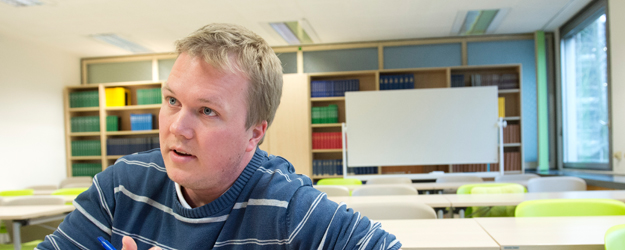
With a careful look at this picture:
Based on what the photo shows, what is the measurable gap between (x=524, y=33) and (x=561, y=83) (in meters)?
0.89

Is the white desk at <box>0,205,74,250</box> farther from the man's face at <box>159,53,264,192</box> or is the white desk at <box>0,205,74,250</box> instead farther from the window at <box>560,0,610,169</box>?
the window at <box>560,0,610,169</box>

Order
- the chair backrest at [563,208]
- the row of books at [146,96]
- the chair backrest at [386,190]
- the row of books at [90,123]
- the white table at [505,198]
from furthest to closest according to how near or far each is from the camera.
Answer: the row of books at [90,123], the row of books at [146,96], the chair backrest at [386,190], the white table at [505,198], the chair backrest at [563,208]

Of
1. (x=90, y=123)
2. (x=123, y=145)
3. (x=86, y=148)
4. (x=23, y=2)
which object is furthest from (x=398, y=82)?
(x=86, y=148)

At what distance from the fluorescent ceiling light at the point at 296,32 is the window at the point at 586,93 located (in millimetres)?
3353

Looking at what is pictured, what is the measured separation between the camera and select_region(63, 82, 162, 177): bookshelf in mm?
6359

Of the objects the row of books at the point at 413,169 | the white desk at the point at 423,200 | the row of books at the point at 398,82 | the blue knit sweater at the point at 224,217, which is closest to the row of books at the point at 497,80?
the row of books at the point at 398,82

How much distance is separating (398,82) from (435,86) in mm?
616

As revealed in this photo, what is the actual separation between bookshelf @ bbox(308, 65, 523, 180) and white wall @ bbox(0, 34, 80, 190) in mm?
3917

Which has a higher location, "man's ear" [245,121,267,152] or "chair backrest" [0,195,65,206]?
"man's ear" [245,121,267,152]

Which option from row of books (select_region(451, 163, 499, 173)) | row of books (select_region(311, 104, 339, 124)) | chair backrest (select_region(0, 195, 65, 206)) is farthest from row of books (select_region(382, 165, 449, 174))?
chair backrest (select_region(0, 195, 65, 206))

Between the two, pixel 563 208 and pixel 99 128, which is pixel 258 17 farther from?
pixel 563 208

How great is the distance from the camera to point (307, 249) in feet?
2.22

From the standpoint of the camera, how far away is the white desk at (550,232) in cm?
132

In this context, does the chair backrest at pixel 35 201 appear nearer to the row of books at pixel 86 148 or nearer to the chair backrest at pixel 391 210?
the chair backrest at pixel 391 210
